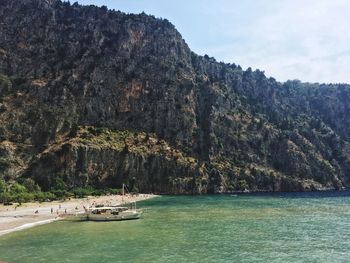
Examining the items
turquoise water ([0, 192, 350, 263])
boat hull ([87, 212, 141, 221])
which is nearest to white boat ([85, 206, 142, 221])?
boat hull ([87, 212, 141, 221])

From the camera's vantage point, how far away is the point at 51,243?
227 ft

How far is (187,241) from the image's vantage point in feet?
229

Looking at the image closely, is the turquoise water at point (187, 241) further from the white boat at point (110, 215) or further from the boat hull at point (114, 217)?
the white boat at point (110, 215)

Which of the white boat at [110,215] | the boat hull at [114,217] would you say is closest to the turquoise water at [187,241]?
the boat hull at [114,217]

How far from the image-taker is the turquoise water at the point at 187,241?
190ft

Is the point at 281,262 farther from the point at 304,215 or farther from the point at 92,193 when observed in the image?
the point at 92,193

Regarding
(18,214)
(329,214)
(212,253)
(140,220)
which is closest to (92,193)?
(18,214)

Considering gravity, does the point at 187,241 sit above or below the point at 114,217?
below

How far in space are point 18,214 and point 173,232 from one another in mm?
50252

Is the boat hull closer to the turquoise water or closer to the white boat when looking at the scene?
the white boat

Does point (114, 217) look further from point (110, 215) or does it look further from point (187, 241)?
point (187, 241)

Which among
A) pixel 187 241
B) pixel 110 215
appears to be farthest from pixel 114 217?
pixel 187 241

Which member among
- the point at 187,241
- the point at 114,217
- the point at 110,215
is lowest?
the point at 187,241

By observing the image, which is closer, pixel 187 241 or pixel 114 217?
pixel 187 241
